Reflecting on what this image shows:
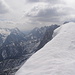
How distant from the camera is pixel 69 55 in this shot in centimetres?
1055

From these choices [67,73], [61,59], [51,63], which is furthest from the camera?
[61,59]

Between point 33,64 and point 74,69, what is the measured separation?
2278mm

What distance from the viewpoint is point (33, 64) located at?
9.48 metres

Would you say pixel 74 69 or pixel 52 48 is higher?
pixel 52 48

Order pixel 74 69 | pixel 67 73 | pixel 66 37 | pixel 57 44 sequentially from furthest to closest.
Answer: pixel 66 37 → pixel 57 44 → pixel 74 69 → pixel 67 73

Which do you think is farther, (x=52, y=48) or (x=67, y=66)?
(x=52, y=48)

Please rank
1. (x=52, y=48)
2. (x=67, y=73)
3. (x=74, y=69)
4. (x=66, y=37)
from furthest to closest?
(x=66, y=37), (x=52, y=48), (x=74, y=69), (x=67, y=73)

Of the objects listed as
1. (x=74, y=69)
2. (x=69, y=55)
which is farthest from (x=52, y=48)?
(x=74, y=69)

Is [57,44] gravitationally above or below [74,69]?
above

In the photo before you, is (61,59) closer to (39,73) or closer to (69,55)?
(69,55)

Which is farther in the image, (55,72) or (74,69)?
(74,69)

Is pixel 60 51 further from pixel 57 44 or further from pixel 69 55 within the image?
pixel 57 44

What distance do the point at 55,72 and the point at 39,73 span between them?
780 mm

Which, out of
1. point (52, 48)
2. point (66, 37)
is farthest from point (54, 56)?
point (66, 37)
